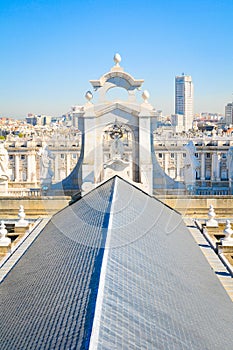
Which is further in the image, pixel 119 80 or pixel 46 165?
pixel 46 165

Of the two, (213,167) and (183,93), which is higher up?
(183,93)

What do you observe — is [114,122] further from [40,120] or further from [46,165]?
[40,120]

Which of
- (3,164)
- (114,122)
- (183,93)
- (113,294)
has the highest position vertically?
(183,93)

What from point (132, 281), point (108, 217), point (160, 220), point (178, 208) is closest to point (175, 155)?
point (178, 208)

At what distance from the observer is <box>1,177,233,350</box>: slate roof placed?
321 cm

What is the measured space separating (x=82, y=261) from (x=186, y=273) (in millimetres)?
1545

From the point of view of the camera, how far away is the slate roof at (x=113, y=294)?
10.5 feet

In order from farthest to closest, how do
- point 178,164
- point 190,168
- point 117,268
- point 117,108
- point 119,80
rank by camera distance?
1. point 178,164
2. point 190,168
3. point 117,108
4. point 119,80
5. point 117,268

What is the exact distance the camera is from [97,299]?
3.46 meters

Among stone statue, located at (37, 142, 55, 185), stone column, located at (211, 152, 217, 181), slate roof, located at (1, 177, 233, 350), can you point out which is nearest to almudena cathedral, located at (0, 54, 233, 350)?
slate roof, located at (1, 177, 233, 350)

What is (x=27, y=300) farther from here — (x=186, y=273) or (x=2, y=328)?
(x=186, y=273)

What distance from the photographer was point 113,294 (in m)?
3.68

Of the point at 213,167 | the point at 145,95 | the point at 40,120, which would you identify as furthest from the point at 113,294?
the point at 40,120

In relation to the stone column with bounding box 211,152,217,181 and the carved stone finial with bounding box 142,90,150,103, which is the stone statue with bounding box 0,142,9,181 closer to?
the carved stone finial with bounding box 142,90,150,103
